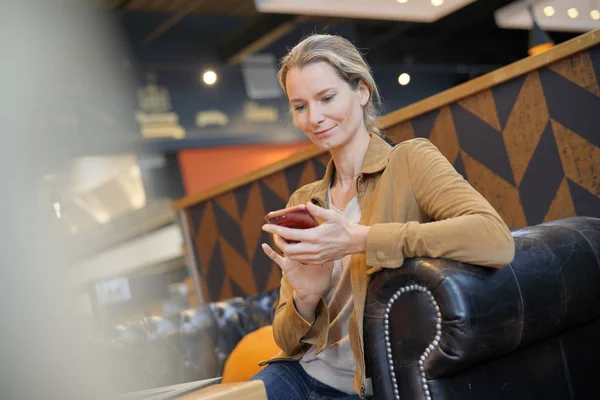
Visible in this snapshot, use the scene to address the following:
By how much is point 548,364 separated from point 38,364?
3.94ft

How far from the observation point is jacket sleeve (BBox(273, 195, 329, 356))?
63.6 inches

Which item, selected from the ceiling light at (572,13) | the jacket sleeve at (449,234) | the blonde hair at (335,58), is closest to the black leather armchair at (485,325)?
the jacket sleeve at (449,234)

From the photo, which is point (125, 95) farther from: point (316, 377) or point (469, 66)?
point (316, 377)

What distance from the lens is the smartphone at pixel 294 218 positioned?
1.38m

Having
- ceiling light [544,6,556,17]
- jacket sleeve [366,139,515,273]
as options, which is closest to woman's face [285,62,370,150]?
jacket sleeve [366,139,515,273]

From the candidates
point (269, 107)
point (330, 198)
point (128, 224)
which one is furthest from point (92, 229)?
point (330, 198)

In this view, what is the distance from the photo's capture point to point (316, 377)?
5.42 feet

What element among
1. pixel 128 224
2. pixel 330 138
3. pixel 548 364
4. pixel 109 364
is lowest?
pixel 548 364

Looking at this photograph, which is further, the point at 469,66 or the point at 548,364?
the point at 469,66

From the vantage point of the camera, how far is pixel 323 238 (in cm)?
138

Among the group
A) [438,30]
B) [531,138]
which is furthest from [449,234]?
[438,30]

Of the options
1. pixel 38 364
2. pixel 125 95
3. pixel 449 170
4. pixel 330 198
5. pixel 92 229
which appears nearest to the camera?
pixel 38 364

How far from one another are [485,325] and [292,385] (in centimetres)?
53

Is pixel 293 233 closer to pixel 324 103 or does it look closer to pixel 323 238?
pixel 323 238
